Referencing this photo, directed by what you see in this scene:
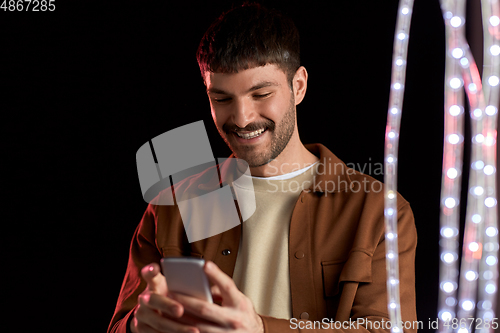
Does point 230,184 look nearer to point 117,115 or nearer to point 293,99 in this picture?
point 293,99

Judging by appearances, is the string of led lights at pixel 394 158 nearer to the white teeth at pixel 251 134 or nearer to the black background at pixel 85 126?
the white teeth at pixel 251 134

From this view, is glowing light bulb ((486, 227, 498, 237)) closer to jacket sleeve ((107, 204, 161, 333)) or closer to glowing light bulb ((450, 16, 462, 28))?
glowing light bulb ((450, 16, 462, 28))

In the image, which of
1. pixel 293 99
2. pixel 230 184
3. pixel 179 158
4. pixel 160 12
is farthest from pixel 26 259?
pixel 293 99

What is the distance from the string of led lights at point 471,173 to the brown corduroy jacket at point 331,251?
48 cm

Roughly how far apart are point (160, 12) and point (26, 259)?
1741mm

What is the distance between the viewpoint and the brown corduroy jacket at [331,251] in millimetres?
1605

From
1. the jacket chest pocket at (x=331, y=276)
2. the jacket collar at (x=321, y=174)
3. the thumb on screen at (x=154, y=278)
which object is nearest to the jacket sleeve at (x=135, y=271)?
the jacket collar at (x=321, y=174)

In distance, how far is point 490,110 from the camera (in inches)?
43.2

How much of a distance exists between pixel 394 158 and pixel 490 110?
0.26m

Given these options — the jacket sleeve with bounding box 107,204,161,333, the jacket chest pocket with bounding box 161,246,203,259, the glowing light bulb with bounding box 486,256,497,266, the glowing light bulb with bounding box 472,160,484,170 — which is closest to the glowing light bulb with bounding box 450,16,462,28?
the glowing light bulb with bounding box 472,160,484,170

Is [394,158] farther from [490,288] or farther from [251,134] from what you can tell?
[251,134]

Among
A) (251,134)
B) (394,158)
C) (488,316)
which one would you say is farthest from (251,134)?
(488,316)

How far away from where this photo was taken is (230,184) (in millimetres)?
2021

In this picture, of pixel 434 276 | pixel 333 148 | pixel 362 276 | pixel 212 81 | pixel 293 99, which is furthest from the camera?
pixel 333 148
